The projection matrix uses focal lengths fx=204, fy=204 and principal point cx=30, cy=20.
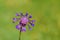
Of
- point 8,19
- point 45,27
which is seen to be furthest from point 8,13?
point 45,27

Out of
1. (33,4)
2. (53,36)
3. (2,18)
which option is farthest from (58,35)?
(2,18)

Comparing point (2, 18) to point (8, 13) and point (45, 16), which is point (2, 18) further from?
point (45, 16)

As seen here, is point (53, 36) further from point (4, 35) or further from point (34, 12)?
point (4, 35)

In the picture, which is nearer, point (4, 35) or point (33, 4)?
point (4, 35)

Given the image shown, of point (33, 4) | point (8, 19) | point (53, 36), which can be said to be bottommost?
point (53, 36)

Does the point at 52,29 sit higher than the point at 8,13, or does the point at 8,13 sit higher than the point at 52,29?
the point at 8,13

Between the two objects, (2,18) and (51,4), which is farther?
(51,4)
